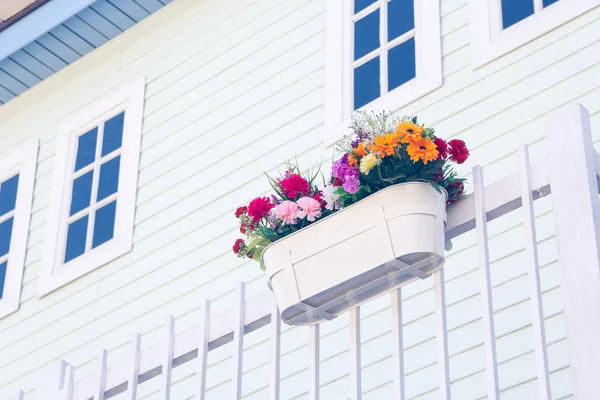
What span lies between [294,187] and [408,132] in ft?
1.34

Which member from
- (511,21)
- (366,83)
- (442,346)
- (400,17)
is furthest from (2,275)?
(442,346)

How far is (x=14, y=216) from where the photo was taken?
320 inches

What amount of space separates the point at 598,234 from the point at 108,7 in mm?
5786

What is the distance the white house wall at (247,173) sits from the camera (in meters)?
5.04

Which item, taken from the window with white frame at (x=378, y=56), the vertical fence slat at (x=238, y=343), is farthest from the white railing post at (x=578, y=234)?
the window with white frame at (x=378, y=56)

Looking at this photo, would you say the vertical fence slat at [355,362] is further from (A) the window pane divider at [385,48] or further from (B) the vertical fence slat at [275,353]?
(A) the window pane divider at [385,48]

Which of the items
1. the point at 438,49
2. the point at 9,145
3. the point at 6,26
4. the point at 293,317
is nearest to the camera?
the point at 293,317

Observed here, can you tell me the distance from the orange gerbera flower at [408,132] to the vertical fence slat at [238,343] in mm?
658

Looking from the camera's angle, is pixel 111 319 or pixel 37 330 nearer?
pixel 111 319

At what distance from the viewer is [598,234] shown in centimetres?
259

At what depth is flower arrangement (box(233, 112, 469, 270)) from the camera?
3.08 meters

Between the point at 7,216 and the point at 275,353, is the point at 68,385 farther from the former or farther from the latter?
the point at 7,216

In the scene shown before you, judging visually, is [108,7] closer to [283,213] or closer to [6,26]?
[6,26]

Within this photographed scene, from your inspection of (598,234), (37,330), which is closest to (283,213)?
(598,234)
